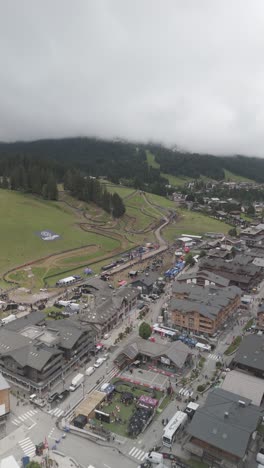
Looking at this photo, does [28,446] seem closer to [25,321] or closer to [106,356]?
Answer: [106,356]

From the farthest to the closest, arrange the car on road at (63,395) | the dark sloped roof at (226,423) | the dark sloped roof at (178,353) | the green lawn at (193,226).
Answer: the green lawn at (193,226), the dark sloped roof at (178,353), the car on road at (63,395), the dark sloped roof at (226,423)

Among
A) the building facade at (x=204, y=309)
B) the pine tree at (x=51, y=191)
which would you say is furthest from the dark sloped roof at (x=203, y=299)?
the pine tree at (x=51, y=191)

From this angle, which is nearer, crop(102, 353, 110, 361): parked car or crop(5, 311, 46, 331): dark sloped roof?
crop(102, 353, 110, 361): parked car

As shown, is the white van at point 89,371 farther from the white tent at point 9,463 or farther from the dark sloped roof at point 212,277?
the dark sloped roof at point 212,277

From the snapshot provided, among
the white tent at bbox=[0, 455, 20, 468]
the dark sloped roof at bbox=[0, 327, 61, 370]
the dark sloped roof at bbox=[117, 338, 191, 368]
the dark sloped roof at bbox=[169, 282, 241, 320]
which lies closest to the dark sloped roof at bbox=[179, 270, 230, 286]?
the dark sloped roof at bbox=[169, 282, 241, 320]

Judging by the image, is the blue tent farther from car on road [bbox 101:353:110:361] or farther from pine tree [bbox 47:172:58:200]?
pine tree [bbox 47:172:58:200]

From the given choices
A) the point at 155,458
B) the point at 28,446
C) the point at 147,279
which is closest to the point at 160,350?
the point at 155,458

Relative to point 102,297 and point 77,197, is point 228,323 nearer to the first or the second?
point 102,297
